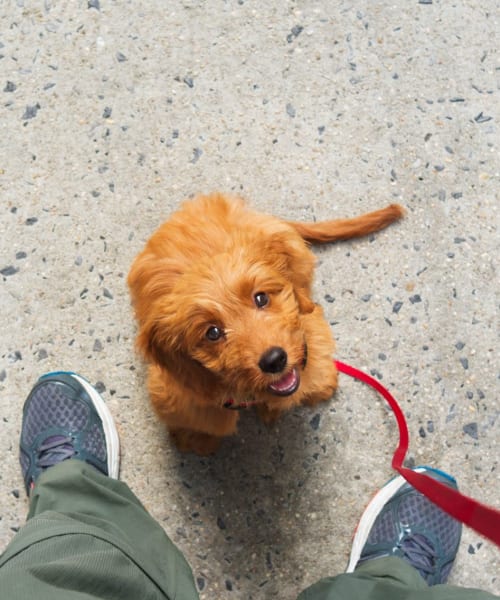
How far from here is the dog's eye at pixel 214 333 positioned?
59.2 inches

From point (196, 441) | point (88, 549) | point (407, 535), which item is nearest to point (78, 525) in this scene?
point (88, 549)

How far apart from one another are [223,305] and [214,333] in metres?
0.09

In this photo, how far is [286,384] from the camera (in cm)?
156

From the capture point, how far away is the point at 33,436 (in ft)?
6.99

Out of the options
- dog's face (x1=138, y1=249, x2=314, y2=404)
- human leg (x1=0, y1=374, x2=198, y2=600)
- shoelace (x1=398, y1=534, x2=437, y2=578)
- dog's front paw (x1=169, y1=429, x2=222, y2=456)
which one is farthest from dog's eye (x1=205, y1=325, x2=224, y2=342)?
shoelace (x1=398, y1=534, x2=437, y2=578)

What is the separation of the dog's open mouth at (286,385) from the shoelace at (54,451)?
916 millimetres

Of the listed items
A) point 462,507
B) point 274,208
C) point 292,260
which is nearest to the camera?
point 462,507

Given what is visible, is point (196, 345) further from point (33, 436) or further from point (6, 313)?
point (6, 313)

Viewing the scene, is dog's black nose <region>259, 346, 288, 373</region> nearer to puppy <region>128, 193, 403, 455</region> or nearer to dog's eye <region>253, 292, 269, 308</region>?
puppy <region>128, 193, 403, 455</region>

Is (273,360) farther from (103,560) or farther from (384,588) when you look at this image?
(384,588)

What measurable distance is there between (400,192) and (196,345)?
116cm

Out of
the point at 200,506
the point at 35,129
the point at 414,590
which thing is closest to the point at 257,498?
the point at 200,506

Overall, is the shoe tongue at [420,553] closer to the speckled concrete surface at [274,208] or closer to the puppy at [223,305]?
the speckled concrete surface at [274,208]

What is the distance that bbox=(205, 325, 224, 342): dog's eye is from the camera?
1505mm
